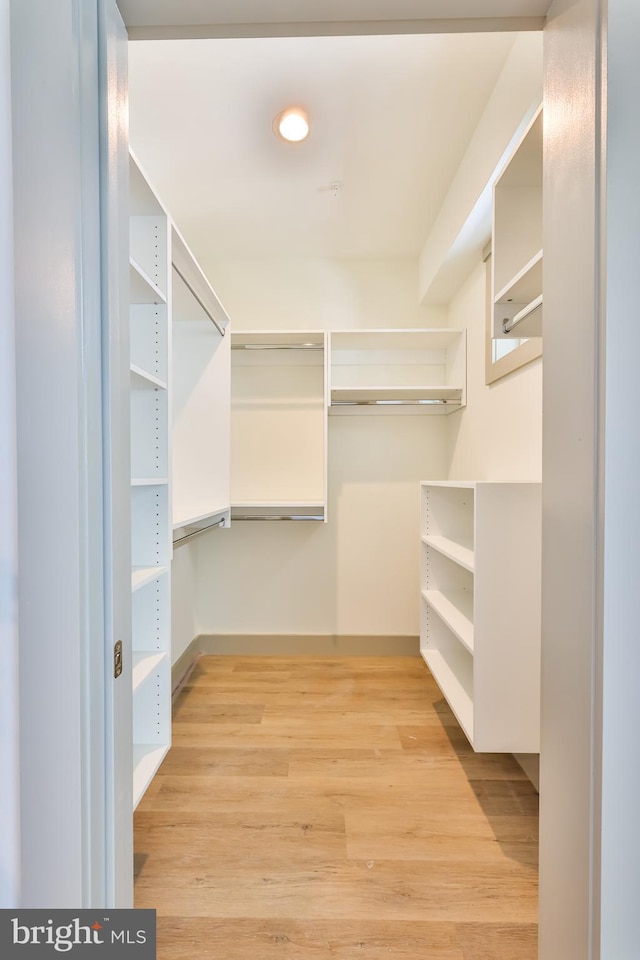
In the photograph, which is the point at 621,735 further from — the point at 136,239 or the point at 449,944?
the point at 136,239

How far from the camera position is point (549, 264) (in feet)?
2.87

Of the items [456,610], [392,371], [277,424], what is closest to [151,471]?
[456,610]

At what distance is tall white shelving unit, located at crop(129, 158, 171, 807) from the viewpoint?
5.14 ft

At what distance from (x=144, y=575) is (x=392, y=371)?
208cm

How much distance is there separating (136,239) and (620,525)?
5.29 ft

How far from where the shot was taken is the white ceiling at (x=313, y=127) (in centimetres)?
154

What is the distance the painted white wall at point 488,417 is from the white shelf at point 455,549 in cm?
34

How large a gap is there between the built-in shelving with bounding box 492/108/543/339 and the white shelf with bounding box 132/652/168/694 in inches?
56.2

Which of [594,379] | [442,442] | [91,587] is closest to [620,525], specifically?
[594,379]

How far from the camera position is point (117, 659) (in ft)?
2.57

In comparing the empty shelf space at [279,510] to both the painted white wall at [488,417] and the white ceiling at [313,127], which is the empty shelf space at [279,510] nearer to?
the painted white wall at [488,417]

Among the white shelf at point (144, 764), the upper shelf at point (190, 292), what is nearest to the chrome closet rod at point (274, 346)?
the upper shelf at point (190, 292)

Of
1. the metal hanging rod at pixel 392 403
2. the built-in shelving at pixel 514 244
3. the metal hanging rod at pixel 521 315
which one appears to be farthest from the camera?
the metal hanging rod at pixel 392 403

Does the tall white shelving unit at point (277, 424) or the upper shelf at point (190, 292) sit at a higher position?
the upper shelf at point (190, 292)
